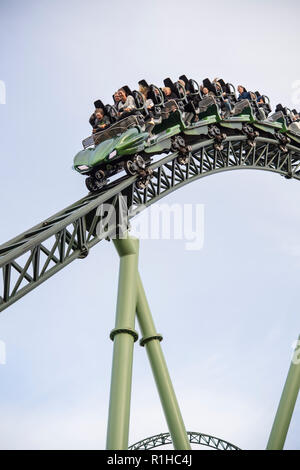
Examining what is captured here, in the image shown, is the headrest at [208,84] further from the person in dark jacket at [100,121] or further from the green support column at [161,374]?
the green support column at [161,374]

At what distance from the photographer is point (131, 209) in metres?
8.76

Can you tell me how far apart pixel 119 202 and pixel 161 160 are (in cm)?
123

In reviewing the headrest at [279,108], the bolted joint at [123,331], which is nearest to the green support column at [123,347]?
the bolted joint at [123,331]

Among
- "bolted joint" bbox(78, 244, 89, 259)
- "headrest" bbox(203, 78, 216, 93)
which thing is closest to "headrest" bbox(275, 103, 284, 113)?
"headrest" bbox(203, 78, 216, 93)

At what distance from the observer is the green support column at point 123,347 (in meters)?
6.89

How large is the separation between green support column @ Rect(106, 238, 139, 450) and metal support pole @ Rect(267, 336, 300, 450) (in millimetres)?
3115

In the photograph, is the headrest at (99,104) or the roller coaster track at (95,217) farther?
the headrest at (99,104)

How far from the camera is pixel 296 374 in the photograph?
978 cm

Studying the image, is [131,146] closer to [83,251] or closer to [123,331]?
[83,251]

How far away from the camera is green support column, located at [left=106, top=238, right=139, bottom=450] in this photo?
22.6ft

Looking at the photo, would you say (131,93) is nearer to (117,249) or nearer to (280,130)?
(117,249)

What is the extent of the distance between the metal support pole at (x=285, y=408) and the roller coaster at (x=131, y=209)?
0.01m
